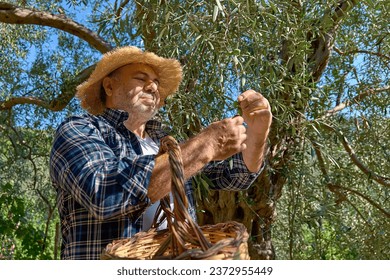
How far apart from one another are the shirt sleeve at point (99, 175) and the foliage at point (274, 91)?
669 mm

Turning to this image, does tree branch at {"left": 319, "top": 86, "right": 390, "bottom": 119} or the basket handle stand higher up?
tree branch at {"left": 319, "top": 86, "right": 390, "bottom": 119}

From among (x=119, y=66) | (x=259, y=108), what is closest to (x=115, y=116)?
(x=119, y=66)

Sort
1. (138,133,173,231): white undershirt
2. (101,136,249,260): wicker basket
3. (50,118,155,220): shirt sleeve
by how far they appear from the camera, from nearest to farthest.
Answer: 1. (101,136,249,260): wicker basket
2. (50,118,155,220): shirt sleeve
3. (138,133,173,231): white undershirt

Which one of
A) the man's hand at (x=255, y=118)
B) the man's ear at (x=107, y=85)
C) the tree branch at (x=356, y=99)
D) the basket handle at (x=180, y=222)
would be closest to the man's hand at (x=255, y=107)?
the man's hand at (x=255, y=118)

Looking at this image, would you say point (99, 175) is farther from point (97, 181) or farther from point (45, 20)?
point (45, 20)

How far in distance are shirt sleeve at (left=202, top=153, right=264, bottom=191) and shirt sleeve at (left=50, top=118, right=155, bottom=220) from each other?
0.67 m

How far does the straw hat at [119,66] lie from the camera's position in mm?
2600

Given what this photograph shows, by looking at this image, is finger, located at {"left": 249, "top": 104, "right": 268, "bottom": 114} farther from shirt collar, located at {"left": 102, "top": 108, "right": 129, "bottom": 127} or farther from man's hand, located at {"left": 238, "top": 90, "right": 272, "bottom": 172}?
shirt collar, located at {"left": 102, "top": 108, "right": 129, "bottom": 127}

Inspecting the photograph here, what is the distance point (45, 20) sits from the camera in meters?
5.14

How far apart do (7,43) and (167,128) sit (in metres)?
3.72

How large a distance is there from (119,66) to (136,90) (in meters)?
0.19

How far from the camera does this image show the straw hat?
2600 mm

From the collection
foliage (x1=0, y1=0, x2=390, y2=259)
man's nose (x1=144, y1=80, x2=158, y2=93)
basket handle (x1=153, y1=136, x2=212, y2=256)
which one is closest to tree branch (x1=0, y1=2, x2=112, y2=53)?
foliage (x1=0, y1=0, x2=390, y2=259)

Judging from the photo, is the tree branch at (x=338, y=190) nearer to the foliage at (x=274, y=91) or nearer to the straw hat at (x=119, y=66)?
the foliage at (x=274, y=91)
